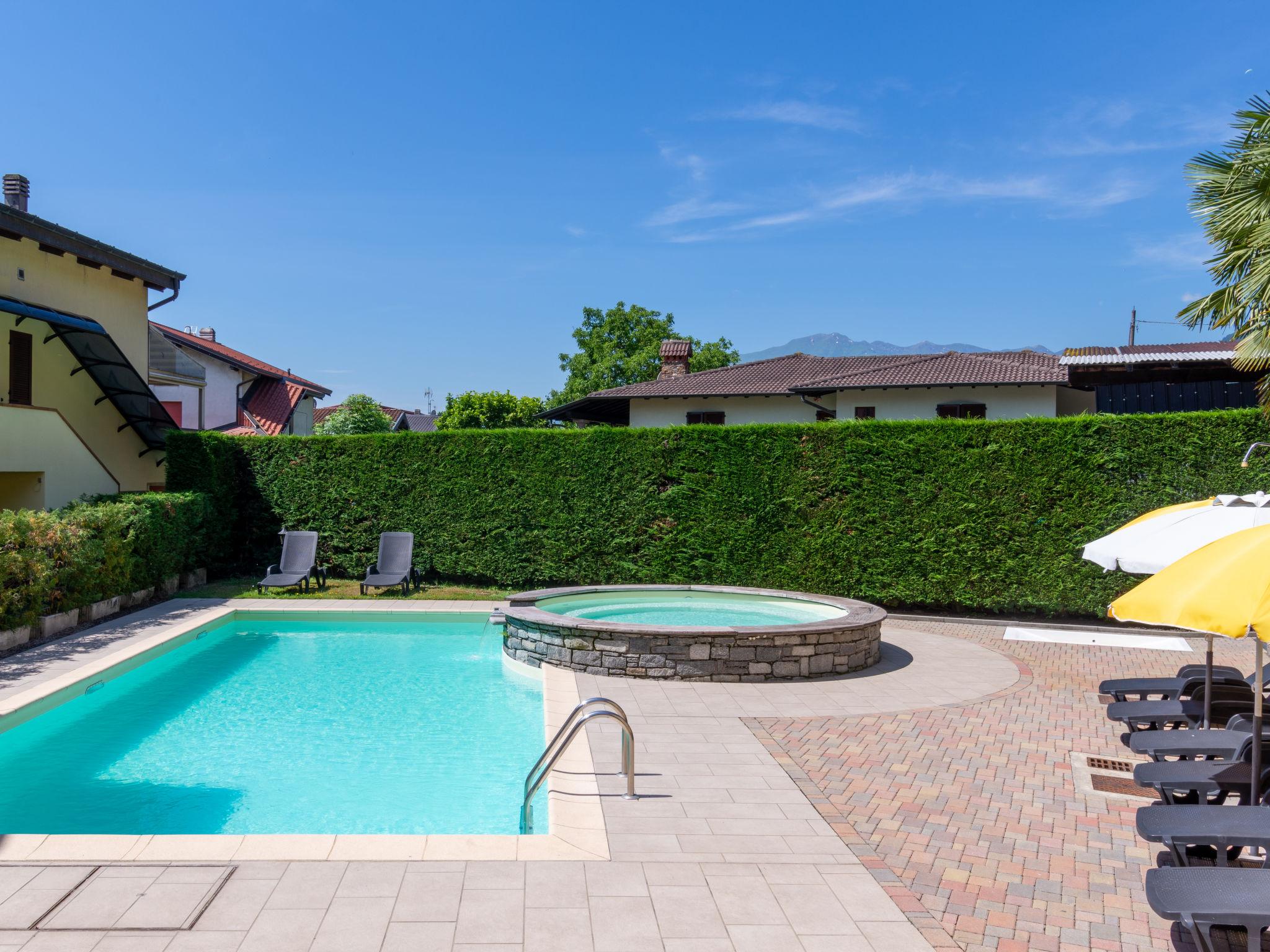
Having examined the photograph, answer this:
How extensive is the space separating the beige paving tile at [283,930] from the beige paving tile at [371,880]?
0.84 feet

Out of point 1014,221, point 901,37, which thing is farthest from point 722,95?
point 1014,221

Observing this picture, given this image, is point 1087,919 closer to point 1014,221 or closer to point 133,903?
point 133,903

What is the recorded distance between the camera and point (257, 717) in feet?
30.9

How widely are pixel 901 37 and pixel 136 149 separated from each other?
53.2 feet

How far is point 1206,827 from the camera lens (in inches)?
171

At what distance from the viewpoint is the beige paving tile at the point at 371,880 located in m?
4.61

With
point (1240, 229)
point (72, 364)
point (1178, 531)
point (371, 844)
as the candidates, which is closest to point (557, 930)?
point (371, 844)

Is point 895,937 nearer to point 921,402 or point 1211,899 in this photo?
point 1211,899

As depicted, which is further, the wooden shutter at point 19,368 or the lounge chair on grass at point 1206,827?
the wooden shutter at point 19,368

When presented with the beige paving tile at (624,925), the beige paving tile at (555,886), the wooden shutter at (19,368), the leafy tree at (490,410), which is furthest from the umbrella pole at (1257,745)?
the leafy tree at (490,410)

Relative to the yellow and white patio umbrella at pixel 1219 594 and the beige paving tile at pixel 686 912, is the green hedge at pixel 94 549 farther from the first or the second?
the yellow and white patio umbrella at pixel 1219 594

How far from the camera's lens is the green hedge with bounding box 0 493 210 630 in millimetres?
11430

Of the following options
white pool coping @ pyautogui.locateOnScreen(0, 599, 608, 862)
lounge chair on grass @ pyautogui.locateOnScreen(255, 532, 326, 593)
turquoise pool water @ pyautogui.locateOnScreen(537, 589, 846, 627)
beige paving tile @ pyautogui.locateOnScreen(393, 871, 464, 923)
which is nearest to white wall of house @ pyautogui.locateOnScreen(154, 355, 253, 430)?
lounge chair on grass @ pyautogui.locateOnScreen(255, 532, 326, 593)

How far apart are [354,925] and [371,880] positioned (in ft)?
1.74
